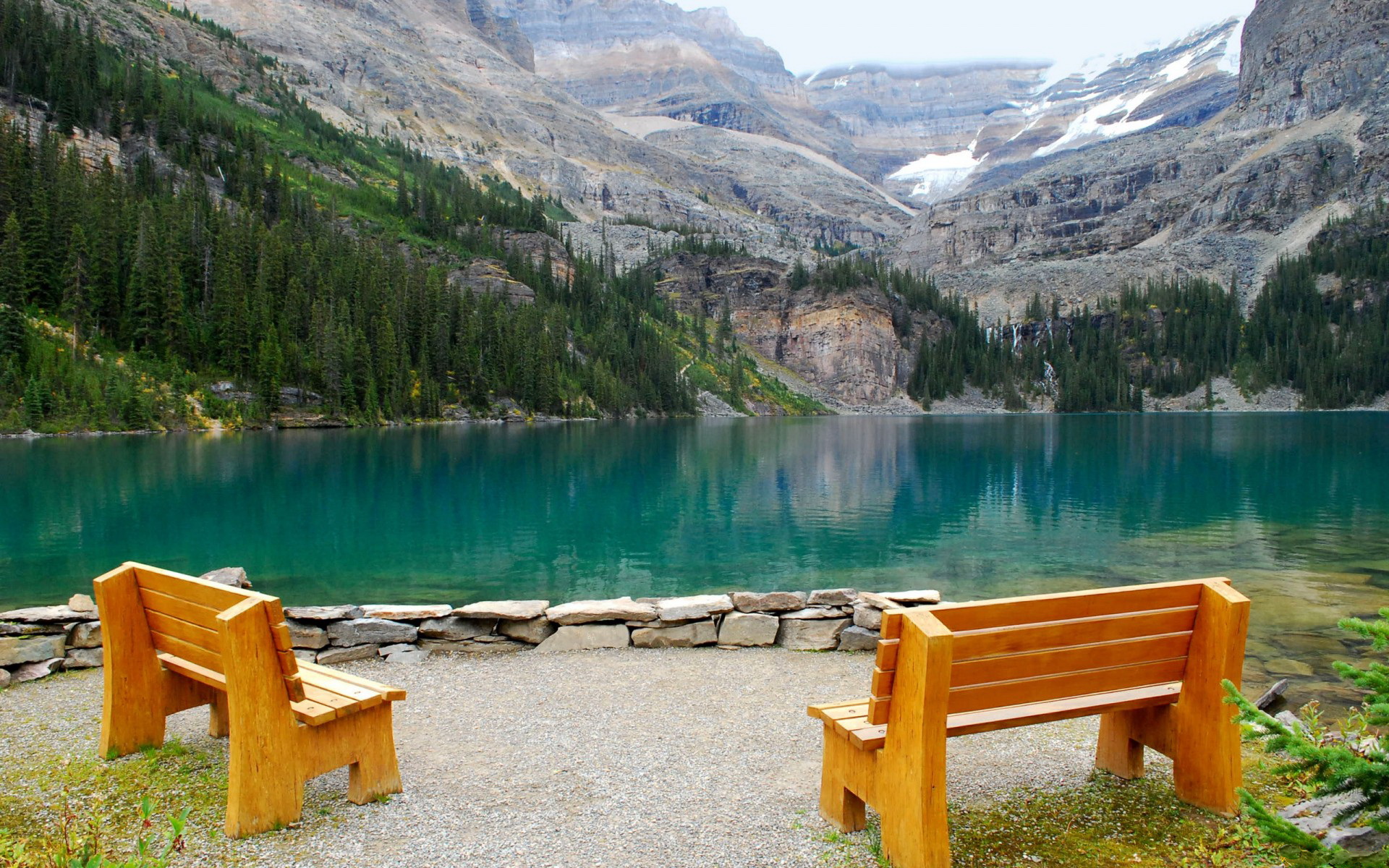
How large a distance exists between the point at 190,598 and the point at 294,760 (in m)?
1.49

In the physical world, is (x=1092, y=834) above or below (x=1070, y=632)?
below

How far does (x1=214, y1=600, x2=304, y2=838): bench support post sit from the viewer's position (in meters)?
4.84

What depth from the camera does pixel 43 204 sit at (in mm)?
75250

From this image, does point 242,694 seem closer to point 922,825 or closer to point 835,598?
point 922,825

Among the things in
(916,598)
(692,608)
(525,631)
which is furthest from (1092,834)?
(525,631)

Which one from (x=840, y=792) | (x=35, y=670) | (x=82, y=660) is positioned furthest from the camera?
(x=82, y=660)

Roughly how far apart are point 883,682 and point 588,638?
6.06 meters

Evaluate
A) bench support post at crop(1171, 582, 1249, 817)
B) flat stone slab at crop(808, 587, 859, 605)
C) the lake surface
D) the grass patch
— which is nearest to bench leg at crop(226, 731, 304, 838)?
the grass patch

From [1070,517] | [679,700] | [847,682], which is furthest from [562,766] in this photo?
[1070,517]

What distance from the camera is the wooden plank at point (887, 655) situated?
169 inches

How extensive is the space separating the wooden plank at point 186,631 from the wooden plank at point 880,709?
4309 millimetres

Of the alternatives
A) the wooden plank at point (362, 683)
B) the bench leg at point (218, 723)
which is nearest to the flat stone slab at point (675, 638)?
the wooden plank at point (362, 683)

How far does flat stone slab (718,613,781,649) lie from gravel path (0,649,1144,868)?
0.22 m

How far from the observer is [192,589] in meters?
5.55
